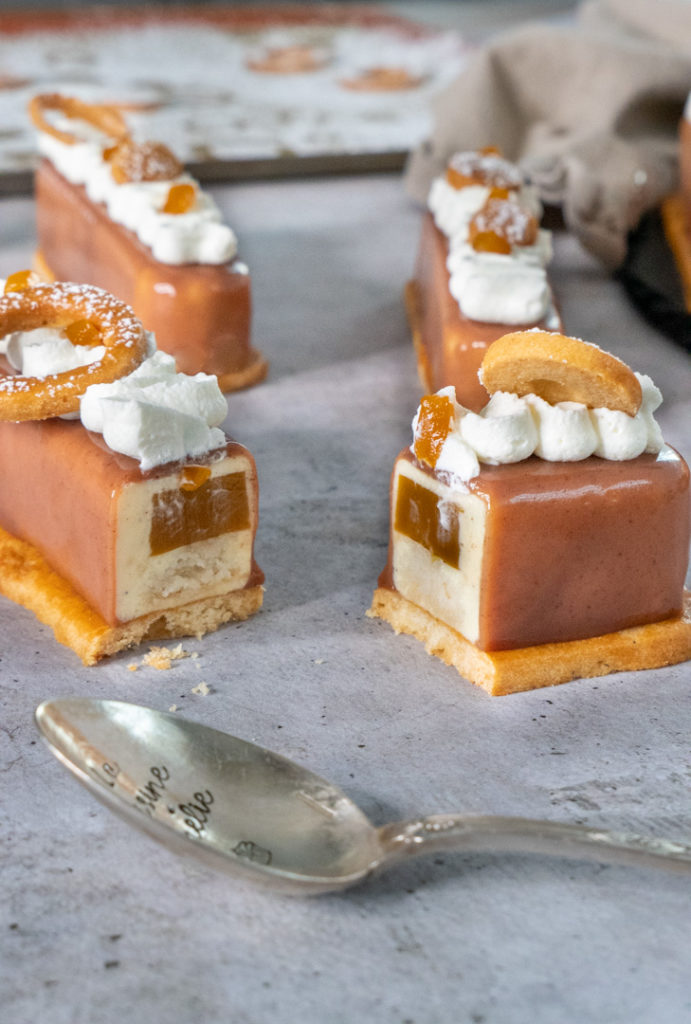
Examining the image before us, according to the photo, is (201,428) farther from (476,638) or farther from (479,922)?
(479,922)

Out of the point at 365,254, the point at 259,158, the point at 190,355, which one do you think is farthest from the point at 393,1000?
the point at 259,158

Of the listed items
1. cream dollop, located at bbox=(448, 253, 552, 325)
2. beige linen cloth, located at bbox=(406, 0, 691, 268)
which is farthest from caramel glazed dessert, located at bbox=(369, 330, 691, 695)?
beige linen cloth, located at bbox=(406, 0, 691, 268)

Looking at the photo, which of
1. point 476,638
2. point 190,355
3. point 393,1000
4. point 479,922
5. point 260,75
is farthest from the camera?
point 260,75

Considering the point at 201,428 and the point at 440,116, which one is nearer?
the point at 201,428

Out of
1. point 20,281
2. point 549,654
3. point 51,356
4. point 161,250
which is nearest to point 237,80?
point 161,250

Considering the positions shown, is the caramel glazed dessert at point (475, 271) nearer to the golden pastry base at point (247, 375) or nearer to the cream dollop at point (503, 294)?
the cream dollop at point (503, 294)

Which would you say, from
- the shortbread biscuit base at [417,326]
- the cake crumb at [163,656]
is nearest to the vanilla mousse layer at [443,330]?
the shortbread biscuit base at [417,326]

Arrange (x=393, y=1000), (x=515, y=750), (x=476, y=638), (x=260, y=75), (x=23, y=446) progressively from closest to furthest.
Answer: (x=393, y=1000) < (x=515, y=750) < (x=476, y=638) < (x=23, y=446) < (x=260, y=75)

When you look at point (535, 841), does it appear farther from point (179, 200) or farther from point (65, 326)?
point (179, 200)
